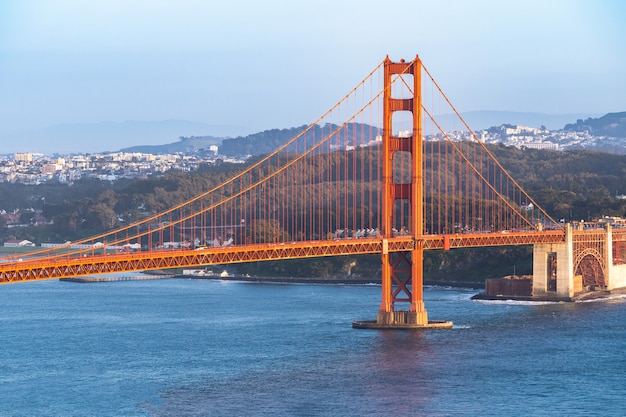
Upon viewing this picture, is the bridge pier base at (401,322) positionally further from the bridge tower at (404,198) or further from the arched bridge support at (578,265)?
the arched bridge support at (578,265)

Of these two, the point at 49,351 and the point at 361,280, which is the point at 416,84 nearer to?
the point at 49,351

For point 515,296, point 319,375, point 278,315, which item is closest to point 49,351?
point 319,375

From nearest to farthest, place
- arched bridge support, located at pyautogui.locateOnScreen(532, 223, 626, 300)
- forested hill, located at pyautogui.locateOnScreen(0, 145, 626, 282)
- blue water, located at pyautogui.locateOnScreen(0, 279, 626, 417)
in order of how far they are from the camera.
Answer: blue water, located at pyautogui.locateOnScreen(0, 279, 626, 417), arched bridge support, located at pyautogui.locateOnScreen(532, 223, 626, 300), forested hill, located at pyautogui.locateOnScreen(0, 145, 626, 282)

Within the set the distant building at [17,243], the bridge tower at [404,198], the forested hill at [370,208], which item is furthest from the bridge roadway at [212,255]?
the distant building at [17,243]

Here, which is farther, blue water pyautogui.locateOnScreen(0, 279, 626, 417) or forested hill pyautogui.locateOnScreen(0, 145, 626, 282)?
forested hill pyautogui.locateOnScreen(0, 145, 626, 282)

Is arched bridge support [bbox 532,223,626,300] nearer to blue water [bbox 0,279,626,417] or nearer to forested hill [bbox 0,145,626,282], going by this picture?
blue water [bbox 0,279,626,417]

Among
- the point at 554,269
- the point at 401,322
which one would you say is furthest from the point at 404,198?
the point at 554,269

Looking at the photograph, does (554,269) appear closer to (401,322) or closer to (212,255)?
(401,322)

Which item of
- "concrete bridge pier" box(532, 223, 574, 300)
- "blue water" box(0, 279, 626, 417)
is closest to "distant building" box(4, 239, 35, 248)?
→ "blue water" box(0, 279, 626, 417)
